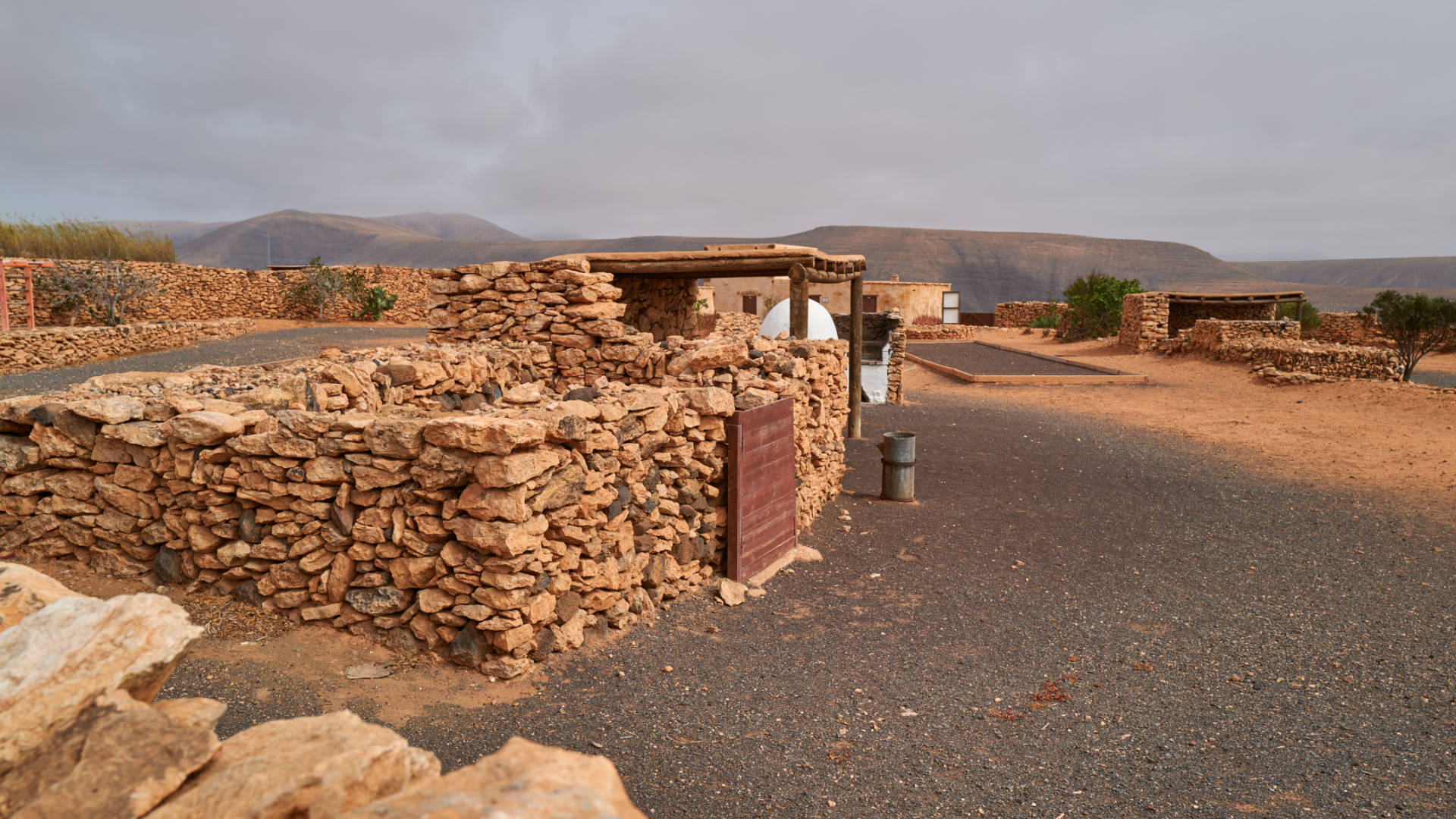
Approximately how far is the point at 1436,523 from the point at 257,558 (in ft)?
37.2

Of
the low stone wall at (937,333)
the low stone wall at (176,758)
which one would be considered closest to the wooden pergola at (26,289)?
the low stone wall at (176,758)

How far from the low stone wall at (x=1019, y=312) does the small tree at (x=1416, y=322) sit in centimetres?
1840

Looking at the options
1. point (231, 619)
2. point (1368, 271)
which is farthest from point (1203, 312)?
point (1368, 271)

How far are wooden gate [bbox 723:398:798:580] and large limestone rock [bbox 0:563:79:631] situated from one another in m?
4.74

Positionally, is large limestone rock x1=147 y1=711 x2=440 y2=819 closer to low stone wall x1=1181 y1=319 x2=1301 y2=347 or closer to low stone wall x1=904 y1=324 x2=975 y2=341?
low stone wall x1=1181 y1=319 x2=1301 y2=347

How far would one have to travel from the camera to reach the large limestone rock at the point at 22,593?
2.25 metres

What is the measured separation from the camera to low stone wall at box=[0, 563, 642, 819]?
151 centimetres

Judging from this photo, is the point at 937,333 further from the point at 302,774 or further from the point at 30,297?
the point at 302,774

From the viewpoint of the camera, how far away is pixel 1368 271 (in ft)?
315

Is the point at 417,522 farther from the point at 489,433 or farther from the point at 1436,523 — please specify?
the point at 1436,523

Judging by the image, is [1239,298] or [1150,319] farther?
[1239,298]

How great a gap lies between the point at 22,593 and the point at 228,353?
1965 centimetres

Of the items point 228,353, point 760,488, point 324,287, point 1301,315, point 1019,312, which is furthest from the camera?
point 1019,312

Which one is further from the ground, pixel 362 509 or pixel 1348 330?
pixel 1348 330
